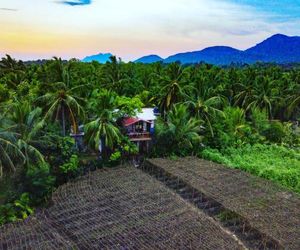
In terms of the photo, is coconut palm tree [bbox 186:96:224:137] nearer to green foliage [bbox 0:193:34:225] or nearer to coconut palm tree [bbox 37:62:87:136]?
coconut palm tree [bbox 37:62:87:136]

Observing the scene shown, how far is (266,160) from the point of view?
94.3 feet

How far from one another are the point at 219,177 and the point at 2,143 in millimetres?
13249

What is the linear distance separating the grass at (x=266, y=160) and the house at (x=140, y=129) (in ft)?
15.7

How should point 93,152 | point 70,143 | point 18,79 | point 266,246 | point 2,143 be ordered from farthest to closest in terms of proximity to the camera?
point 18,79, point 93,152, point 70,143, point 2,143, point 266,246

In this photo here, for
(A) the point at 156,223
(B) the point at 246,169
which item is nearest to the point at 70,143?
(A) the point at 156,223

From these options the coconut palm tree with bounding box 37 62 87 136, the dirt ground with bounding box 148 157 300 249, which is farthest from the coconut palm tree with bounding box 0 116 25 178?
the dirt ground with bounding box 148 157 300 249

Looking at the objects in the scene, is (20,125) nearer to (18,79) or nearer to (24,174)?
(24,174)

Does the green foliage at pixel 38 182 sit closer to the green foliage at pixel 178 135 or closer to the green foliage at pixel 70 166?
the green foliage at pixel 70 166

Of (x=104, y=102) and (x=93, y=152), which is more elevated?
(x=104, y=102)

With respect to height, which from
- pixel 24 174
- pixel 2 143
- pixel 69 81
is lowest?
pixel 24 174

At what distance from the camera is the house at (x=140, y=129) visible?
2977 centimetres

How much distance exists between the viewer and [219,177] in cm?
2359

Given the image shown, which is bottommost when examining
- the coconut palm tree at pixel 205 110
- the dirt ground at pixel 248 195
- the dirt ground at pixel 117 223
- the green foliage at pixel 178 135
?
the dirt ground at pixel 117 223

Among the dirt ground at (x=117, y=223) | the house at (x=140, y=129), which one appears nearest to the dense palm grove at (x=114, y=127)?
the house at (x=140, y=129)
